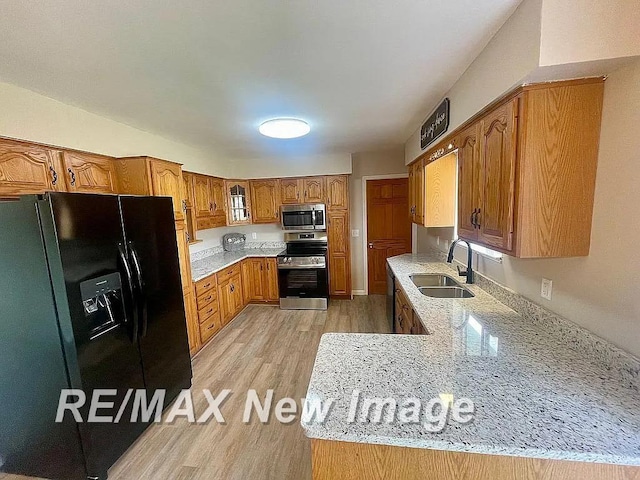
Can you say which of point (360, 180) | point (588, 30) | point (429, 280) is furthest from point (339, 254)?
point (588, 30)

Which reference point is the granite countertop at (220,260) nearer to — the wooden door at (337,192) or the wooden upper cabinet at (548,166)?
the wooden door at (337,192)

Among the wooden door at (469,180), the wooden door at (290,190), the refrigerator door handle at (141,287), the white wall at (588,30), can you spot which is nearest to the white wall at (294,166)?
the wooden door at (290,190)

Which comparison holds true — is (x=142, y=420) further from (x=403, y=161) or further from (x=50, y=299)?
(x=403, y=161)

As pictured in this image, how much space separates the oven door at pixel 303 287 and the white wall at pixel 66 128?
2290 mm

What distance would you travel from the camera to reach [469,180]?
1814 mm

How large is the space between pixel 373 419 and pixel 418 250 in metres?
3.96

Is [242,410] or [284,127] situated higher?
[284,127]

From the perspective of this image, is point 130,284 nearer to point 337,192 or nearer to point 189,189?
point 189,189

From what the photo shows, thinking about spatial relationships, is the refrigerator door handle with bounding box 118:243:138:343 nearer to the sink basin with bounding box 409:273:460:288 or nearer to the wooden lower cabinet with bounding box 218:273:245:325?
the wooden lower cabinet with bounding box 218:273:245:325

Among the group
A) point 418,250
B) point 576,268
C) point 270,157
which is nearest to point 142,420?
point 576,268

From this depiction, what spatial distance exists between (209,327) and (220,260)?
1.07m

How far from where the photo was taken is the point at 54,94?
1941 mm

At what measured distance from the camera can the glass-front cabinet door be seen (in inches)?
178

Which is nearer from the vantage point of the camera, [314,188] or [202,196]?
[202,196]
